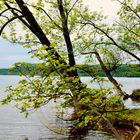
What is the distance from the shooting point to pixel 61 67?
1018 cm

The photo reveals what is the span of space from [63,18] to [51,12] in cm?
721

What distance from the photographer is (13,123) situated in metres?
39.5

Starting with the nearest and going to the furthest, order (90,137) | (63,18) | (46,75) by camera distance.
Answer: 1. (46,75)
2. (63,18)
3. (90,137)

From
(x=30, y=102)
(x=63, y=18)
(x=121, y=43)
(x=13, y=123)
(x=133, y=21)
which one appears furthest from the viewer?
(x=13, y=123)

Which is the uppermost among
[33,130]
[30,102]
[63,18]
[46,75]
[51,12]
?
[51,12]

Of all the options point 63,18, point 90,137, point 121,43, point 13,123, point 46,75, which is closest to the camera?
point 46,75

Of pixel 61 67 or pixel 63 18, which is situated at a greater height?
pixel 63 18

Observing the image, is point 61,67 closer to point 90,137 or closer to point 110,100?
point 110,100

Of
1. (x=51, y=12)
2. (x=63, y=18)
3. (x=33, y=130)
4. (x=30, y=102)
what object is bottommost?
(x=33, y=130)

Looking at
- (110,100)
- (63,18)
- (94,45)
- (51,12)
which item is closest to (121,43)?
(94,45)

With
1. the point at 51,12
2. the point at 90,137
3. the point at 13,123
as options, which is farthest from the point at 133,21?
the point at 13,123

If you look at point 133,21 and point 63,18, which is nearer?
point 63,18

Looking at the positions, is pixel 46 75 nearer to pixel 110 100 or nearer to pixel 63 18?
pixel 110 100

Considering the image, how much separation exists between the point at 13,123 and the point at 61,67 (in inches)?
1195
